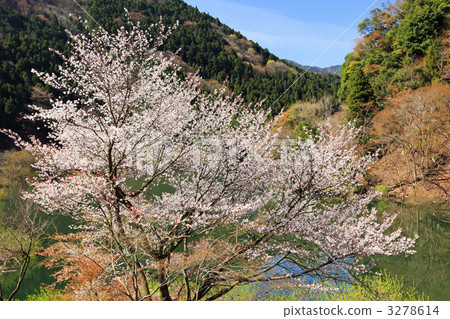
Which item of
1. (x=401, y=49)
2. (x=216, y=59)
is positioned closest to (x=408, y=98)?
(x=401, y=49)

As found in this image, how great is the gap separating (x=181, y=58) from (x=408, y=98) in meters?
15.6

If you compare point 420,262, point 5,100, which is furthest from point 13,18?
point 420,262

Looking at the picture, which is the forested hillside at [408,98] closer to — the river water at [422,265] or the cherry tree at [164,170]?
the river water at [422,265]

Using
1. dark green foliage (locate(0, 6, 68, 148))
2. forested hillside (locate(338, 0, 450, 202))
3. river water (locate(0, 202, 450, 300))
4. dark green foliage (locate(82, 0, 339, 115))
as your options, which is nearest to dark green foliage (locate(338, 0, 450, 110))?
forested hillside (locate(338, 0, 450, 202))

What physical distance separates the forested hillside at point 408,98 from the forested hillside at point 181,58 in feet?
18.3

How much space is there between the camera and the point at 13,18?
125 feet

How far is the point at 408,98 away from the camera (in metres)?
15.2

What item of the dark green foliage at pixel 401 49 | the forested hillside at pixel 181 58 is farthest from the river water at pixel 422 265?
the dark green foliage at pixel 401 49

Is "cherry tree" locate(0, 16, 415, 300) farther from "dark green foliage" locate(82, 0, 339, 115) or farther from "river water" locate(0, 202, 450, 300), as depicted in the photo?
"dark green foliage" locate(82, 0, 339, 115)

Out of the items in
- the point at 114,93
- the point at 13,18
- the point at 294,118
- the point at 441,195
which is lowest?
the point at 441,195

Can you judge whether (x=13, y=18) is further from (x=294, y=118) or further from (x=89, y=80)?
(x=89, y=80)

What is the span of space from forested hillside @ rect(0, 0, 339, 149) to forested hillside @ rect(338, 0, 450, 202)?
5.59m

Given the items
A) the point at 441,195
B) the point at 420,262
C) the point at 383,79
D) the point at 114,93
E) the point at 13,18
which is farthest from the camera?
the point at 13,18

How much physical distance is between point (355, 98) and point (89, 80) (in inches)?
751
